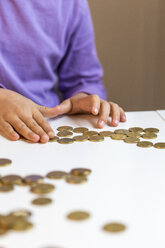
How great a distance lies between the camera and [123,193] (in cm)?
62

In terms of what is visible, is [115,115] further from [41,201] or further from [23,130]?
[41,201]

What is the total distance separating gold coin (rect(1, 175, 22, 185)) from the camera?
0.64 m

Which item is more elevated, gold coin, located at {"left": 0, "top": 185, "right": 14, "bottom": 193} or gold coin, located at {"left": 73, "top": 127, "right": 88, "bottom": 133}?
gold coin, located at {"left": 73, "top": 127, "right": 88, "bottom": 133}

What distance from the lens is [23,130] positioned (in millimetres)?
902

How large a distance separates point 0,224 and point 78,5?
1.01 meters

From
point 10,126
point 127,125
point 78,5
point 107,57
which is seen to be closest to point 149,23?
point 107,57

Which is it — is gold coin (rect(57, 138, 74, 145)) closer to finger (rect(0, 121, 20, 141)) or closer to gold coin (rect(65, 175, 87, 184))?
finger (rect(0, 121, 20, 141))

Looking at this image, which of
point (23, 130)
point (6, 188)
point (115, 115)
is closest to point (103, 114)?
point (115, 115)

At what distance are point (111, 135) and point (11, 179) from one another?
33cm

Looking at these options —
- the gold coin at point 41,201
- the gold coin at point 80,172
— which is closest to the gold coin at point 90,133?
the gold coin at point 80,172

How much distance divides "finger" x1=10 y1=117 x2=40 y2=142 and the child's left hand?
0.35 ft

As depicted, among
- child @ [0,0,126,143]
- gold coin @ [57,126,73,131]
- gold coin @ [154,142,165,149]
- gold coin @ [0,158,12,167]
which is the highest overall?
child @ [0,0,126,143]

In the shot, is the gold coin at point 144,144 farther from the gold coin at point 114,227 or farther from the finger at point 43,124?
the gold coin at point 114,227

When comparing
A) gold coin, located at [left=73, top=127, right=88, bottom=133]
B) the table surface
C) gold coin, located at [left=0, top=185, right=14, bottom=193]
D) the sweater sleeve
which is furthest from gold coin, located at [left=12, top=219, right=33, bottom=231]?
the sweater sleeve
